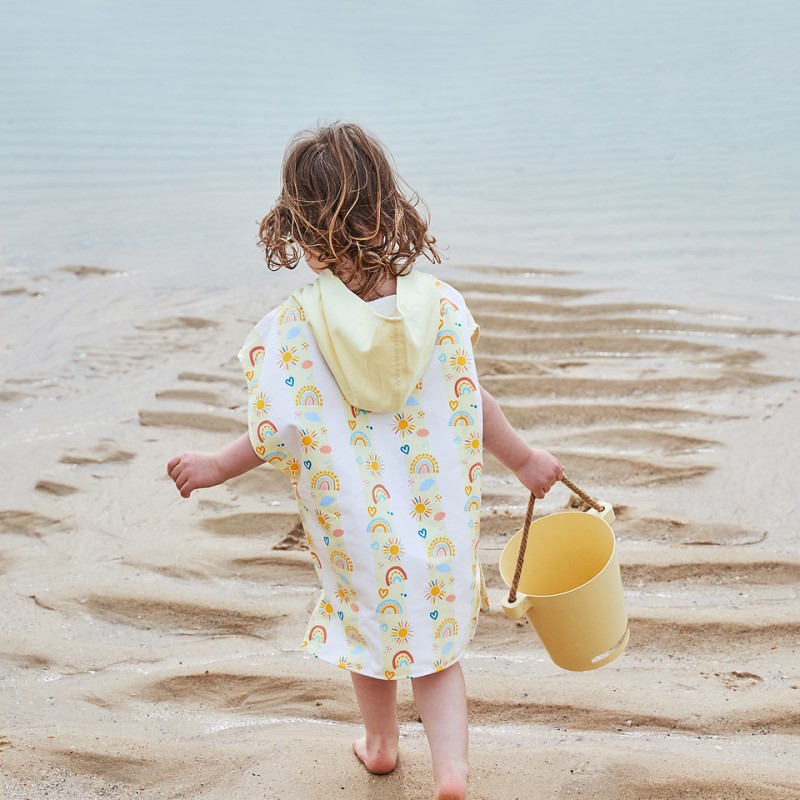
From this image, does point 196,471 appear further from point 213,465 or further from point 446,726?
point 446,726

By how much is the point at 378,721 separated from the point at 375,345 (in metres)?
0.78

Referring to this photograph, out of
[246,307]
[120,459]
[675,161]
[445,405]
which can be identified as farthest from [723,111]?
[445,405]

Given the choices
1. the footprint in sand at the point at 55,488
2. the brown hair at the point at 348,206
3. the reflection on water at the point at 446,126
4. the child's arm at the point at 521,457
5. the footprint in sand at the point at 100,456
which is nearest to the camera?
the brown hair at the point at 348,206

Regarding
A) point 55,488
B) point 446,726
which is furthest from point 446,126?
point 446,726

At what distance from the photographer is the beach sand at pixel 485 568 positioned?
7.20ft

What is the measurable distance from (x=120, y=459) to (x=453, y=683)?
199 cm

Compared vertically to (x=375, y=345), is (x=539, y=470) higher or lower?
lower

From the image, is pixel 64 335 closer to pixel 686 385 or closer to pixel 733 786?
pixel 686 385

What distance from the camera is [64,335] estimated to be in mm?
4832

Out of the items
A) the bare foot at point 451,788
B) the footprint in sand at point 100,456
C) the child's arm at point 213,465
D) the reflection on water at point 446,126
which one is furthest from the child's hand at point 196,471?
the reflection on water at point 446,126

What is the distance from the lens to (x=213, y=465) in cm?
206

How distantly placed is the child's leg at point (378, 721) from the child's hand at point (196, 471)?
1.59ft

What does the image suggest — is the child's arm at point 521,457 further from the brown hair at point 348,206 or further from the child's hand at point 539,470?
the brown hair at point 348,206

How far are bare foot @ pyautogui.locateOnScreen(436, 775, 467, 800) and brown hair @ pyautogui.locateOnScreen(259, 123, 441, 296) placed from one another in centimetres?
91
